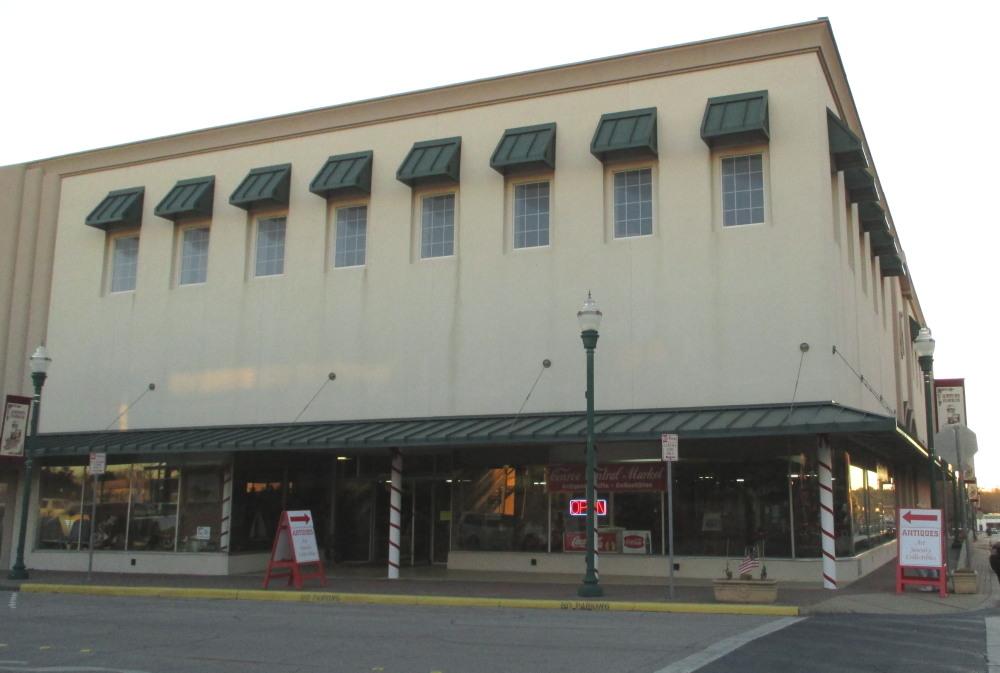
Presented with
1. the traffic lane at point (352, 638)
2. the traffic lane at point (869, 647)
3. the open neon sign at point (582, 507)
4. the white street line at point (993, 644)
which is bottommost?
the traffic lane at point (352, 638)

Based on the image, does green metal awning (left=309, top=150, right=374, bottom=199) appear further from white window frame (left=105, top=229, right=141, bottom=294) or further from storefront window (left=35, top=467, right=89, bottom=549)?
storefront window (left=35, top=467, right=89, bottom=549)

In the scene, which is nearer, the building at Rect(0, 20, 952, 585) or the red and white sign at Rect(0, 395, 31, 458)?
the building at Rect(0, 20, 952, 585)

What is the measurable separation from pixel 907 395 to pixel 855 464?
13.0 metres

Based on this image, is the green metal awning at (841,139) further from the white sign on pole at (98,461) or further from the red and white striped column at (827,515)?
the white sign on pole at (98,461)

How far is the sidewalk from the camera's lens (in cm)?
1606

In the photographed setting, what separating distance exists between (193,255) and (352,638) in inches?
667

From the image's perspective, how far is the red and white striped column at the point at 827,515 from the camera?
736 inches

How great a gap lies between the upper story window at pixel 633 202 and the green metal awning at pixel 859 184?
4.55m

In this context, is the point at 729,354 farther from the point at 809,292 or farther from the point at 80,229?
the point at 80,229

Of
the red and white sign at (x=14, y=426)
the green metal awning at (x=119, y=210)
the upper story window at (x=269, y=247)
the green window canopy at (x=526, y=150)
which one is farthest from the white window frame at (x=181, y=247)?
the green window canopy at (x=526, y=150)

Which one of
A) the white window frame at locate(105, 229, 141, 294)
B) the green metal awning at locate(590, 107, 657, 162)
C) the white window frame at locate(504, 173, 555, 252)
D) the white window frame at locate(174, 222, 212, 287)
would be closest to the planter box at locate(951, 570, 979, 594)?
the green metal awning at locate(590, 107, 657, 162)

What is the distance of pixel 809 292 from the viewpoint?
2006 centimetres

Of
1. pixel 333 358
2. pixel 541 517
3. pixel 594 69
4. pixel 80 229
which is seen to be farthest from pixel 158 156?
pixel 541 517

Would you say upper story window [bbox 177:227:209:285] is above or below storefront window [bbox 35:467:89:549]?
above
